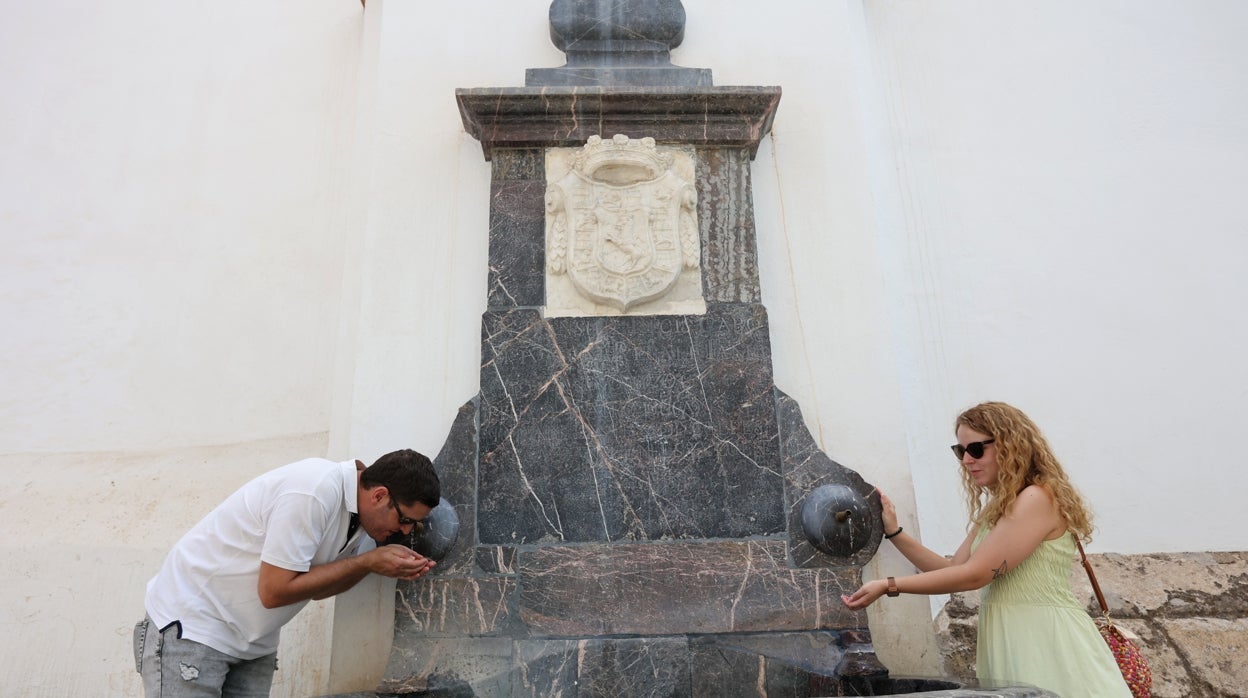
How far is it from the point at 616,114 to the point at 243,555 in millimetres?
2135

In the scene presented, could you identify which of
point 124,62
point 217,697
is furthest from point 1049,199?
point 124,62

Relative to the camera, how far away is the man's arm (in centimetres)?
250

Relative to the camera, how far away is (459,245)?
3.67 m

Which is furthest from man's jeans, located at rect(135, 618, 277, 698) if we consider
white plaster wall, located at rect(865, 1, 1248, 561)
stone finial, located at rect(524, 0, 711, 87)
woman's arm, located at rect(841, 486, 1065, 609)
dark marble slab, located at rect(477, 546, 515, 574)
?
white plaster wall, located at rect(865, 1, 1248, 561)

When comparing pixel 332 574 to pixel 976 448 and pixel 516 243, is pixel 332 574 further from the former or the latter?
pixel 976 448

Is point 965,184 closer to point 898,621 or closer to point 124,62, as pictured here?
point 898,621

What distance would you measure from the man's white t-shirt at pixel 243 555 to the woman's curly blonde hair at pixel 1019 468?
6.09 feet

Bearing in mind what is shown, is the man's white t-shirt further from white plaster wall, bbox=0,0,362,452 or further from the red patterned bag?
the red patterned bag

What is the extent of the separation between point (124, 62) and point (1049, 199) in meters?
4.51

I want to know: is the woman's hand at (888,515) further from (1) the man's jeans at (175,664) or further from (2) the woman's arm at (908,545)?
(1) the man's jeans at (175,664)

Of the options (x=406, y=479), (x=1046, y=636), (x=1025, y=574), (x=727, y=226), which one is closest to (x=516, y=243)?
(x=727, y=226)

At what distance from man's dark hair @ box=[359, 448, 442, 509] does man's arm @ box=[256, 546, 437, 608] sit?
0.23 meters

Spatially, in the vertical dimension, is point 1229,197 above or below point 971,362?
above

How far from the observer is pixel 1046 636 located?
2.48 meters
